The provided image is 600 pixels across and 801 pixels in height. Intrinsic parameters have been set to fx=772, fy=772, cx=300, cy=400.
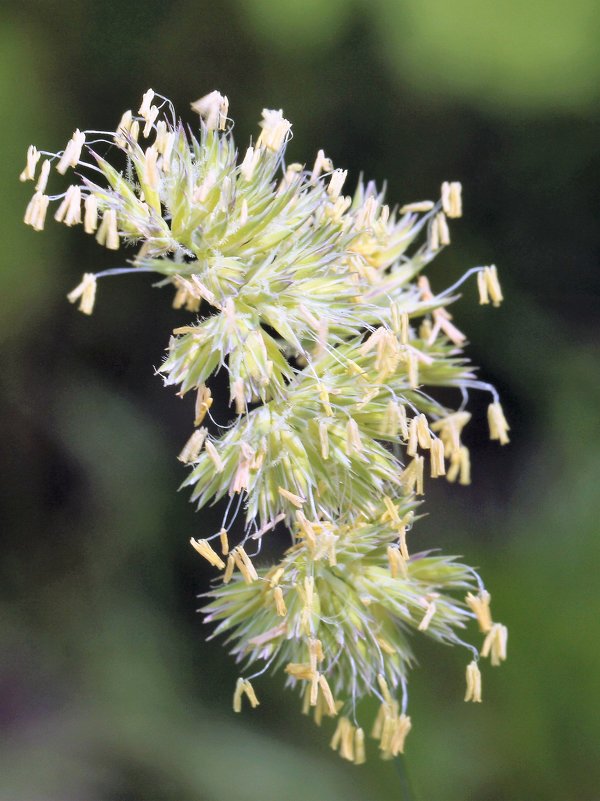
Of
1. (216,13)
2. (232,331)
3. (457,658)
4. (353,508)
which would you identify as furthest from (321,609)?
(216,13)

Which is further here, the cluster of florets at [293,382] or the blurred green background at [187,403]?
the blurred green background at [187,403]

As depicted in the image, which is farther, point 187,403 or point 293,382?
point 187,403

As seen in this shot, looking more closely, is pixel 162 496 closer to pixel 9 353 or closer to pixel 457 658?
pixel 9 353

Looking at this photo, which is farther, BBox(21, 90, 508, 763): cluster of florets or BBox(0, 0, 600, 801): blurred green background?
BBox(0, 0, 600, 801): blurred green background
